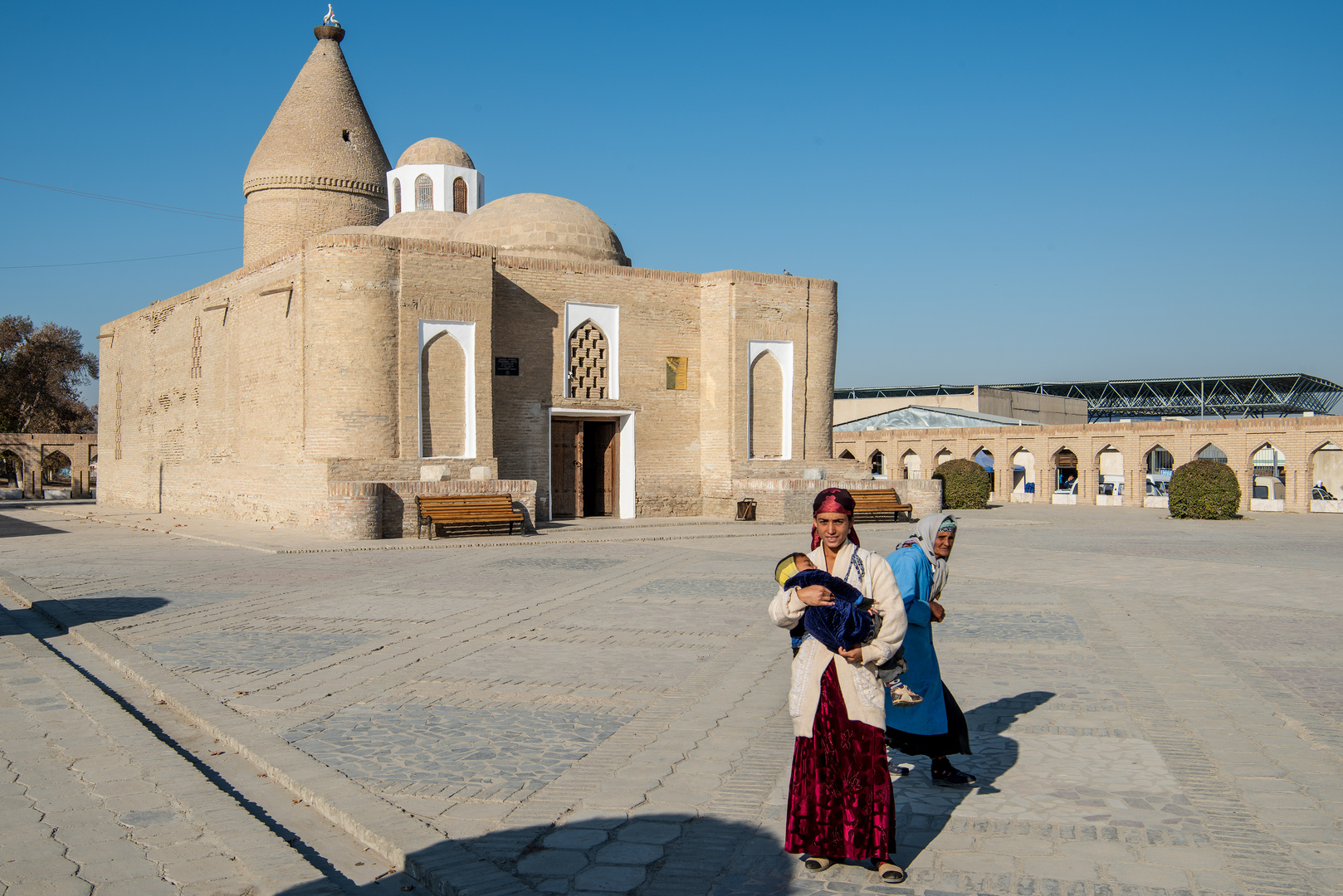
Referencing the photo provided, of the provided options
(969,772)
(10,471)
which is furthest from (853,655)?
(10,471)

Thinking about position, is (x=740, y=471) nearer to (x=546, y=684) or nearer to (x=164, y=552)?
(x=164, y=552)

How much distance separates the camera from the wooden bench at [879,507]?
21203 mm

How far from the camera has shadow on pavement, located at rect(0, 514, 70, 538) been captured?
61.2 ft

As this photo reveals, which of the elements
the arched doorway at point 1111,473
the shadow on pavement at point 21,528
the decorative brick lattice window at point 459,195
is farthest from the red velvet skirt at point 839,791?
the arched doorway at point 1111,473

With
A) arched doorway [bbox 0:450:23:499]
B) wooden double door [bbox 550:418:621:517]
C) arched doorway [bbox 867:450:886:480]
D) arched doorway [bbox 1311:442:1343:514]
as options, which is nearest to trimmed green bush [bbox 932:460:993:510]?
wooden double door [bbox 550:418:621:517]

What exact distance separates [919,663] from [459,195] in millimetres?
24172

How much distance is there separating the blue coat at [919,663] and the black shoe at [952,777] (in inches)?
8.9

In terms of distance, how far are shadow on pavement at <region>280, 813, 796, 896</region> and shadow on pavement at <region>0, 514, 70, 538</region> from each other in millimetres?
17550

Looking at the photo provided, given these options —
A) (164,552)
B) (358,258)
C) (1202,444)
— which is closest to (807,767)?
(164,552)

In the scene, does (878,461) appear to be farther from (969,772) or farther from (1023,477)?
(969,772)

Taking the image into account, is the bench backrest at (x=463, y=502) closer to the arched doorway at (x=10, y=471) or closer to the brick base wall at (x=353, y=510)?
the brick base wall at (x=353, y=510)

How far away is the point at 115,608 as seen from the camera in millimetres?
9117

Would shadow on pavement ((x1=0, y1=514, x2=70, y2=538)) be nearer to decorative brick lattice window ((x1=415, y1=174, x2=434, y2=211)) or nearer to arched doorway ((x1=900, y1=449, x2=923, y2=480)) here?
decorative brick lattice window ((x1=415, y1=174, x2=434, y2=211))

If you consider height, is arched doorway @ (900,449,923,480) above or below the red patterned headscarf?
above
